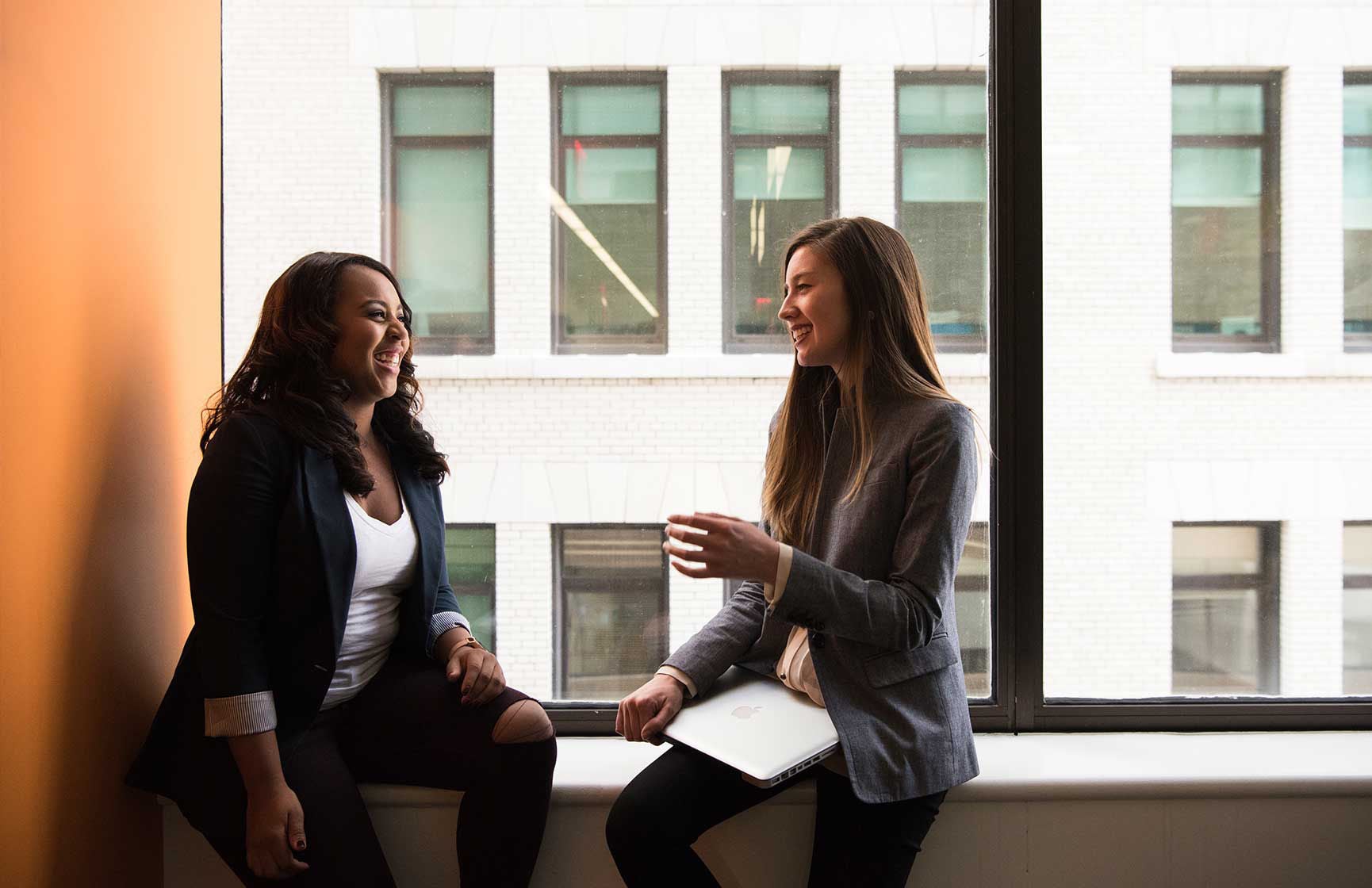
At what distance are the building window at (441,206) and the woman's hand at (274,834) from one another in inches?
44.4

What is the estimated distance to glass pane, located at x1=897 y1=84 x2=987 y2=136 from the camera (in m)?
2.15

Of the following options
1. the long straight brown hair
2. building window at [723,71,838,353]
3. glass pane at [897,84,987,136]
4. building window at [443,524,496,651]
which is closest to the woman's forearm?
building window at [443,524,496,651]

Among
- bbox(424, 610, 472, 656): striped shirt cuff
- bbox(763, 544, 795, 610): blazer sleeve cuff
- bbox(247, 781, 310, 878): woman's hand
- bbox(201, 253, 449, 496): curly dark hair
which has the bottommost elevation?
bbox(247, 781, 310, 878): woman's hand

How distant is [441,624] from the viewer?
175 cm

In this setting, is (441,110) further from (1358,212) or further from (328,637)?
(1358,212)

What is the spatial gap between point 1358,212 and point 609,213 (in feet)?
6.20

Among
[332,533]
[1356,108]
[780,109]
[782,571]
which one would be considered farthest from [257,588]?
[1356,108]

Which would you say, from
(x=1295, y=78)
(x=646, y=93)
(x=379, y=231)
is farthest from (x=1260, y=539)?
(x=379, y=231)

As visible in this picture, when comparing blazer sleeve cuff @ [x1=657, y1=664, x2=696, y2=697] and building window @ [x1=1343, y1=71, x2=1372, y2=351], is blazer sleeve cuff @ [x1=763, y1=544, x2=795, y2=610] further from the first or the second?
building window @ [x1=1343, y1=71, x2=1372, y2=351]

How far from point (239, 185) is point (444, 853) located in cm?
163

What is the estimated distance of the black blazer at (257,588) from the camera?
4.58 feet

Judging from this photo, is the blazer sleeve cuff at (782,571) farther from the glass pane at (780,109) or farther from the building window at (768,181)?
the glass pane at (780,109)

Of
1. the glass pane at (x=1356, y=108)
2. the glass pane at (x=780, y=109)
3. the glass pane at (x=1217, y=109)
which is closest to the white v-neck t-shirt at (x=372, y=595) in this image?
the glass pane at (x=780, y=109)

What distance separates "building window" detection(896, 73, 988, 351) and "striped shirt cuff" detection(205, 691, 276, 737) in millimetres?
1657
